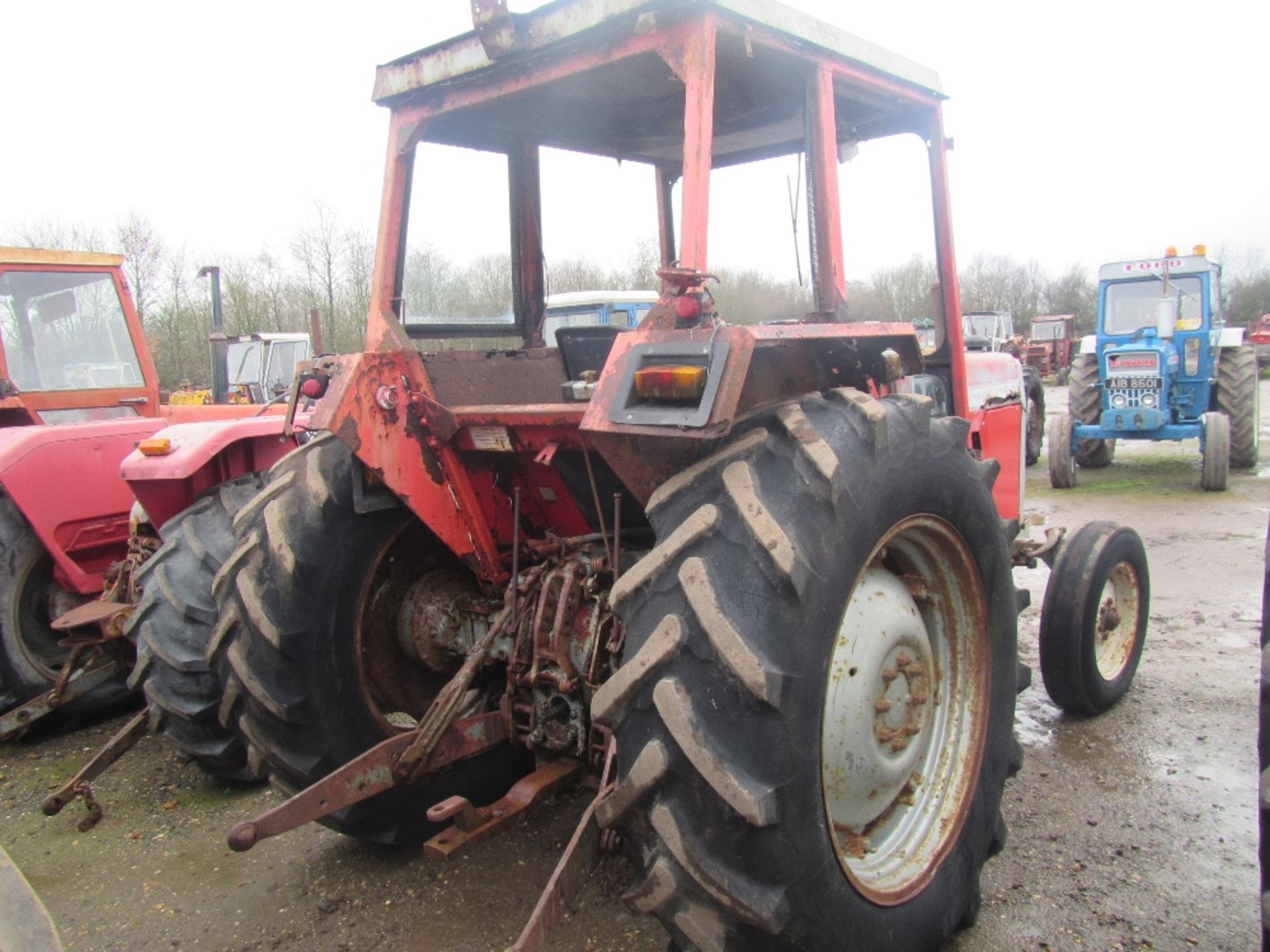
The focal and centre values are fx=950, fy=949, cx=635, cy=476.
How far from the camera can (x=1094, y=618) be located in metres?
3.67

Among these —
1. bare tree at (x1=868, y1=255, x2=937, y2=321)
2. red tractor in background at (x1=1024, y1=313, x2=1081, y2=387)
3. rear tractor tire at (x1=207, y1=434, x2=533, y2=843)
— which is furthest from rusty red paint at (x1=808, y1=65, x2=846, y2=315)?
red tractor in background at (x1=1024, y1=313, x2=1081, y2=387)

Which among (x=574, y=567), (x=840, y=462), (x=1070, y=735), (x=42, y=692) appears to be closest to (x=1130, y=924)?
(x=1070, y=735)

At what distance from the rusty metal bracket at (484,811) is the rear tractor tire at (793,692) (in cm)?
72

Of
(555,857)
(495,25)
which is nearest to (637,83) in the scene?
(495,25)

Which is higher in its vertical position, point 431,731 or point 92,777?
point 431,731

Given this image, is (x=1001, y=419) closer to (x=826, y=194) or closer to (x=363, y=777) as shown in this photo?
(x=826, y=194)

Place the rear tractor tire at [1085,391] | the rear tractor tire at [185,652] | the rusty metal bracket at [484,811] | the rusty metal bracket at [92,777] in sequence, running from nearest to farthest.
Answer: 1. the rusty metal bracket at [484,811]
2. the rusty metal bracket at [92,777]
3. the rear tractor tire at [185,652]
4. the rear tractor tire at [1085,391]

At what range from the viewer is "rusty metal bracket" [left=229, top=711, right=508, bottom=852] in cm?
226

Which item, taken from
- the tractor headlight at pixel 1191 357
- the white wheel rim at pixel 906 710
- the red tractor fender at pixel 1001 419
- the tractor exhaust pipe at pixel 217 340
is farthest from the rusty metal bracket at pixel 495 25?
the tractor headlight at pixel 1191 357

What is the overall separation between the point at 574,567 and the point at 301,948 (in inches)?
51.0

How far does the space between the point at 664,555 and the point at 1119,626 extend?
3047 mm

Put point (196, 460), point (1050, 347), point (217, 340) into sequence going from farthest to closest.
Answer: point (1050, 347) < point (217, 340) < point (196, 460)

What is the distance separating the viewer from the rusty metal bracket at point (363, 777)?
226 centimetres

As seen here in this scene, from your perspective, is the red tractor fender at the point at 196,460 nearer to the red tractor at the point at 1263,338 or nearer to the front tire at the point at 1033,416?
the front tire at the point at 1033,416
